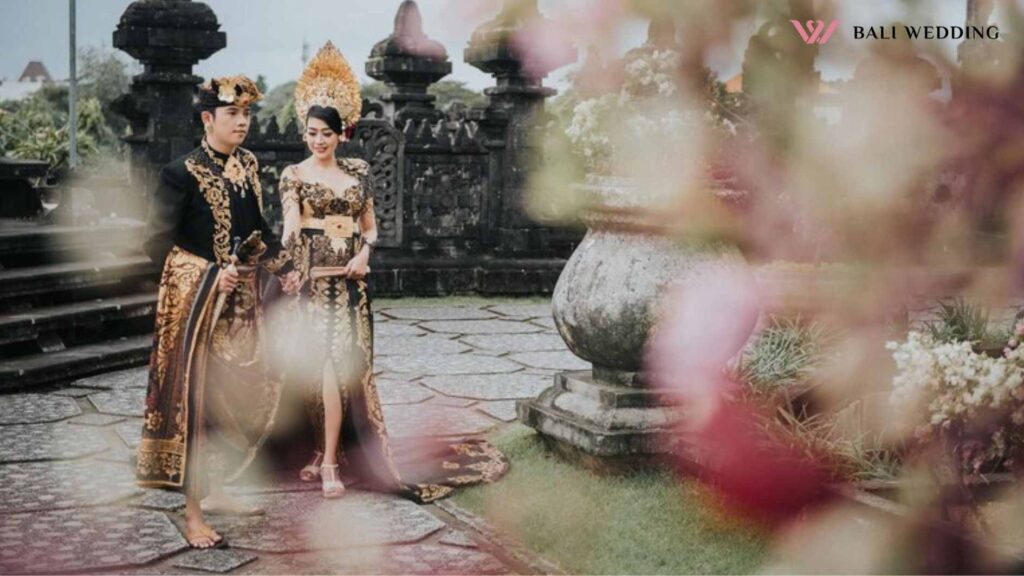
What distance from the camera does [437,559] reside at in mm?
5027

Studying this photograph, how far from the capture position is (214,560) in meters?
4.95

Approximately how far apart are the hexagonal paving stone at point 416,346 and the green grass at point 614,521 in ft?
12.0

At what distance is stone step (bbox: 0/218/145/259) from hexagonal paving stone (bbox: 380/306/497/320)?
2.44 m

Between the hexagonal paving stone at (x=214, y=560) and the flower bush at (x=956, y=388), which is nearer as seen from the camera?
the flower bush at (x=956, y=388)

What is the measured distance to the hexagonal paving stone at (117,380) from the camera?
8.52 m

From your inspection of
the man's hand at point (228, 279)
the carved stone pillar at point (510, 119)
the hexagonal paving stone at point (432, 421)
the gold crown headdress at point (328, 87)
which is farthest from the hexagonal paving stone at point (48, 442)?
the carved stone pillar at point (510, 119)

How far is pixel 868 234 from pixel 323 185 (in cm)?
245

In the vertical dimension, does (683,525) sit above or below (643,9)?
below

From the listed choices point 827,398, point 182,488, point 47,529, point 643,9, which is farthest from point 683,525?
point 643,9

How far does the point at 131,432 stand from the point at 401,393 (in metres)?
1.90

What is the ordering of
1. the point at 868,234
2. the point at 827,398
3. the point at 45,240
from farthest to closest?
the point at 45,240, the point at 827,398, the point at 868,234

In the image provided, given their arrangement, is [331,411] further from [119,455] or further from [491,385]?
[491,385]

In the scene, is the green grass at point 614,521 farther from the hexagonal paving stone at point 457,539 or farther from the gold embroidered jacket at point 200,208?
the gold embroidered jacket at point 200,208

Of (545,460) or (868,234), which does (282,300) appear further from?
(868,234)
